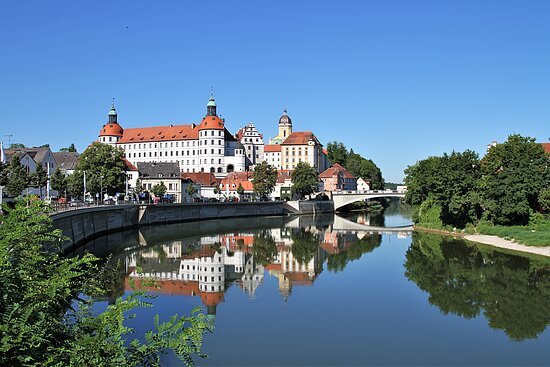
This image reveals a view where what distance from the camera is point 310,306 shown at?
24.3 metres

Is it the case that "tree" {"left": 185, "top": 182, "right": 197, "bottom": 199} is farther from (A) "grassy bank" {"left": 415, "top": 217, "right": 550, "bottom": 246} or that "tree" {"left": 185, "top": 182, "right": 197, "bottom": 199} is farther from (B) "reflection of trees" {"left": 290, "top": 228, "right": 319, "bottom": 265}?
(A) "grassy bank" {"left": 415, "top": 217, "right": 550, "bottom": 246}

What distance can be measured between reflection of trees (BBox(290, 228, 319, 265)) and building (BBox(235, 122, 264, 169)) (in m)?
86.6

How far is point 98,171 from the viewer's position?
67750mm

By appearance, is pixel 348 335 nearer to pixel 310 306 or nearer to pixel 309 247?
pixel 310 306

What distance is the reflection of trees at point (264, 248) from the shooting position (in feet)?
136

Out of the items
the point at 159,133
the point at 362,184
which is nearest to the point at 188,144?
the point at 159,133

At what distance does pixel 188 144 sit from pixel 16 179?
9846cm

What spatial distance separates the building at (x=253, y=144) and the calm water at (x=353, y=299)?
103m

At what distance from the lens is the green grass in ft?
141

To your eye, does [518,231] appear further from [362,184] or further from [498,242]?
[362,184]

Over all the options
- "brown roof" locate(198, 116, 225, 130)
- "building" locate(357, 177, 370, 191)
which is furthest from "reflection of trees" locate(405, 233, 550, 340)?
"brown roof" locate(198, 116, 225, 130)

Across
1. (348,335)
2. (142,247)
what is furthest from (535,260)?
(142,247)

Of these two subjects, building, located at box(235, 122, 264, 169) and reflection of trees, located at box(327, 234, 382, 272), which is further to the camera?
building, located at box(235, 122, 264, 169)

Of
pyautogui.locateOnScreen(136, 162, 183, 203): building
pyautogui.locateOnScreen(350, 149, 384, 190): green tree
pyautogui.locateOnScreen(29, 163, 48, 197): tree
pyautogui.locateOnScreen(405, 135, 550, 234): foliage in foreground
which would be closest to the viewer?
pyautogui.locateOnScreen(405, 135, 550, 234): foliage in foreground
